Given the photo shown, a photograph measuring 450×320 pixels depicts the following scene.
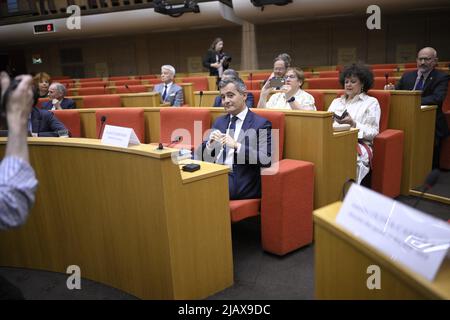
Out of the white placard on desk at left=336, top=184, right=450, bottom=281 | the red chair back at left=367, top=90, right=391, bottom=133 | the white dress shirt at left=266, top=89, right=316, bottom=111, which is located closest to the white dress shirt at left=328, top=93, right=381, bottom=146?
the red chair back at left=367, top=90, right=391, bottom=133

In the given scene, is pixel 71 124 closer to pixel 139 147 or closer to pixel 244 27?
pixel 139 147

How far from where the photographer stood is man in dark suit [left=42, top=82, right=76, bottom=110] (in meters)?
4.02

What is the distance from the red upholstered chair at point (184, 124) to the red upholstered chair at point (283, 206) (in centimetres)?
56

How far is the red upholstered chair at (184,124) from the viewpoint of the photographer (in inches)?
109

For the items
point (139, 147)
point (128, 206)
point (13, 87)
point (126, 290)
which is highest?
point (13, 87)

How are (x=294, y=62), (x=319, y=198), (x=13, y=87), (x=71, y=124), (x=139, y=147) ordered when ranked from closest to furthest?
(x=13, y=87), (x=139, y=147), (x=319, y=198), (x=71, y=124), (x=294, y=62)

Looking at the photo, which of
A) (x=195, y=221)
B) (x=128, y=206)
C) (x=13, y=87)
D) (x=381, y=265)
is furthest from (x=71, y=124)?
(x=381, y=265)

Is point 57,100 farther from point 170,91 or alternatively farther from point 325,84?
point 325,84

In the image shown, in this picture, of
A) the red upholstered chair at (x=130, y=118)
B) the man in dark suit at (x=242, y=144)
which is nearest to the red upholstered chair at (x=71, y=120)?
the red upholstered chair at (x=130, y=118)

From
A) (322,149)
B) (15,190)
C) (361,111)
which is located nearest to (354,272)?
(15,190)

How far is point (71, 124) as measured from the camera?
10.9 ft

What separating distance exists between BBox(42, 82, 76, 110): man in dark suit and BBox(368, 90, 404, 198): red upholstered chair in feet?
9.63

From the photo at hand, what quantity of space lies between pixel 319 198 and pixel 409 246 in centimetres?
157

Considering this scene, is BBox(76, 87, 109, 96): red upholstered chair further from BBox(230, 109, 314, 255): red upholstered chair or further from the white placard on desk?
the white placard on desk
